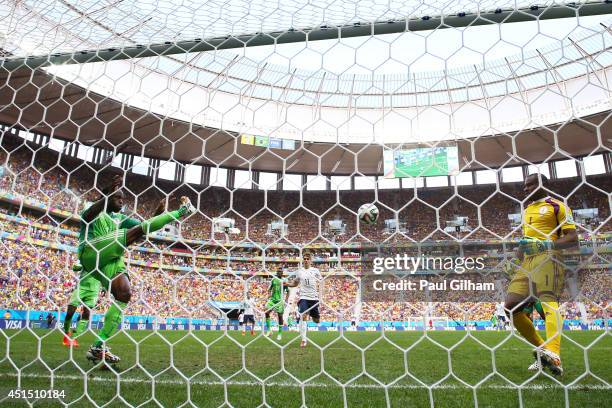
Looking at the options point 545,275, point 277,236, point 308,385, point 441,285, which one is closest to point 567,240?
point 545,275

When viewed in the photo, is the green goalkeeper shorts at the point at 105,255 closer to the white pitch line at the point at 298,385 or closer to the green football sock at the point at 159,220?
the green football sock at the point at 159,220

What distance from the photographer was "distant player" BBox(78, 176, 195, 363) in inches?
110

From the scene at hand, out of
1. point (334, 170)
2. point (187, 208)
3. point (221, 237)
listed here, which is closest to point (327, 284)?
point (221, 237)

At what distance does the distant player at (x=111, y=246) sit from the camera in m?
2.80

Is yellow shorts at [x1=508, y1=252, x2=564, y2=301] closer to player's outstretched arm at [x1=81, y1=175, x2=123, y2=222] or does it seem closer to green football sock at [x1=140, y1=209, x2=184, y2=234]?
green football sock at [x1=140, y1=209, x2=184, y2=234]

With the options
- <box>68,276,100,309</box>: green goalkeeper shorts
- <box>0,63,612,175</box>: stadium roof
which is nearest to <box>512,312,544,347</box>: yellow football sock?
<box>0,63,612,175</box>: stadium roof

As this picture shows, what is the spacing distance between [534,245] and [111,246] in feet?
9.53

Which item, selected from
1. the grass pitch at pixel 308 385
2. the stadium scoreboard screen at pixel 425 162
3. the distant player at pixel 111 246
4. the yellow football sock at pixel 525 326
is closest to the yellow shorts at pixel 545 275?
the yellow football sock at pixel 525 326

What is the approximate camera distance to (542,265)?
8.86 feet

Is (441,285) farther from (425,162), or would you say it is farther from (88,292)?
(88,292)

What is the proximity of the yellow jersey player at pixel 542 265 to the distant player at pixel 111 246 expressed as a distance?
7.28ft

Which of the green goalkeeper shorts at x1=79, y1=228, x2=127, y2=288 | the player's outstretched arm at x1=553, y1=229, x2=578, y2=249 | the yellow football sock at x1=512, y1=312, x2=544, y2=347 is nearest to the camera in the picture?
the player's outstretched arm at x1=553, y1=229, x2=578, y2=249

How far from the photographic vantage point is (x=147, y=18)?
2.97 m

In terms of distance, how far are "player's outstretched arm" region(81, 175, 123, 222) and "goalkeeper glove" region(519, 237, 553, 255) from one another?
8.17 ft
